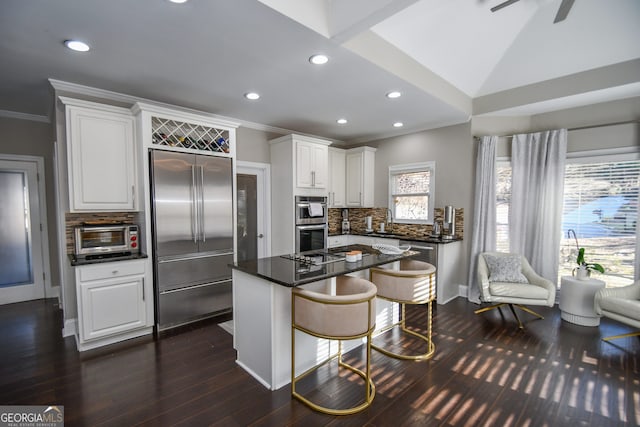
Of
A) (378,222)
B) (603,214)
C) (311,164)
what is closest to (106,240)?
(311,164)

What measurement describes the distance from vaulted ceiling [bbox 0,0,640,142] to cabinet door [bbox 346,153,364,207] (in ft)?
3.95

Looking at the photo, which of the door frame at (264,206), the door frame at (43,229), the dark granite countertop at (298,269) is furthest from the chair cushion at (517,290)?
the door frame at (43,229)

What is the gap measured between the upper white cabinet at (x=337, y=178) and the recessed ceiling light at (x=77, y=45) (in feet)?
12.3

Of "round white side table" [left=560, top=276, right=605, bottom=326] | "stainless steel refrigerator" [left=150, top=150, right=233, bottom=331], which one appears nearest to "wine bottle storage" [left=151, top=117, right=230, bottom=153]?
"stainless steel refrigerator" [left=150, top=150, right=233, bottom=331]

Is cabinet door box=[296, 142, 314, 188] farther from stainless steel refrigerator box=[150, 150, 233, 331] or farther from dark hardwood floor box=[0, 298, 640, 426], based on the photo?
dark hardwood floor box=[0, 298, 640, 426]

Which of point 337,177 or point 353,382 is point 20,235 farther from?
point 353,382

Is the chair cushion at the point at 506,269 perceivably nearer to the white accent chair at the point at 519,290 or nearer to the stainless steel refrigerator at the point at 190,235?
the white accent chair at the point at 519,290

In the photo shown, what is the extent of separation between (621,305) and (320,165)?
4.00 m

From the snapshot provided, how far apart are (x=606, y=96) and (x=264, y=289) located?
4.49 meters

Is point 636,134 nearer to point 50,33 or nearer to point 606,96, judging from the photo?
point 606,96

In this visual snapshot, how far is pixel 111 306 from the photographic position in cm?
301

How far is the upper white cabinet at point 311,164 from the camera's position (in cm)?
459

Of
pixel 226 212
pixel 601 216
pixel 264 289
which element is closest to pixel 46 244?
pixel 226 212

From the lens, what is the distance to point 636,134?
348cm
